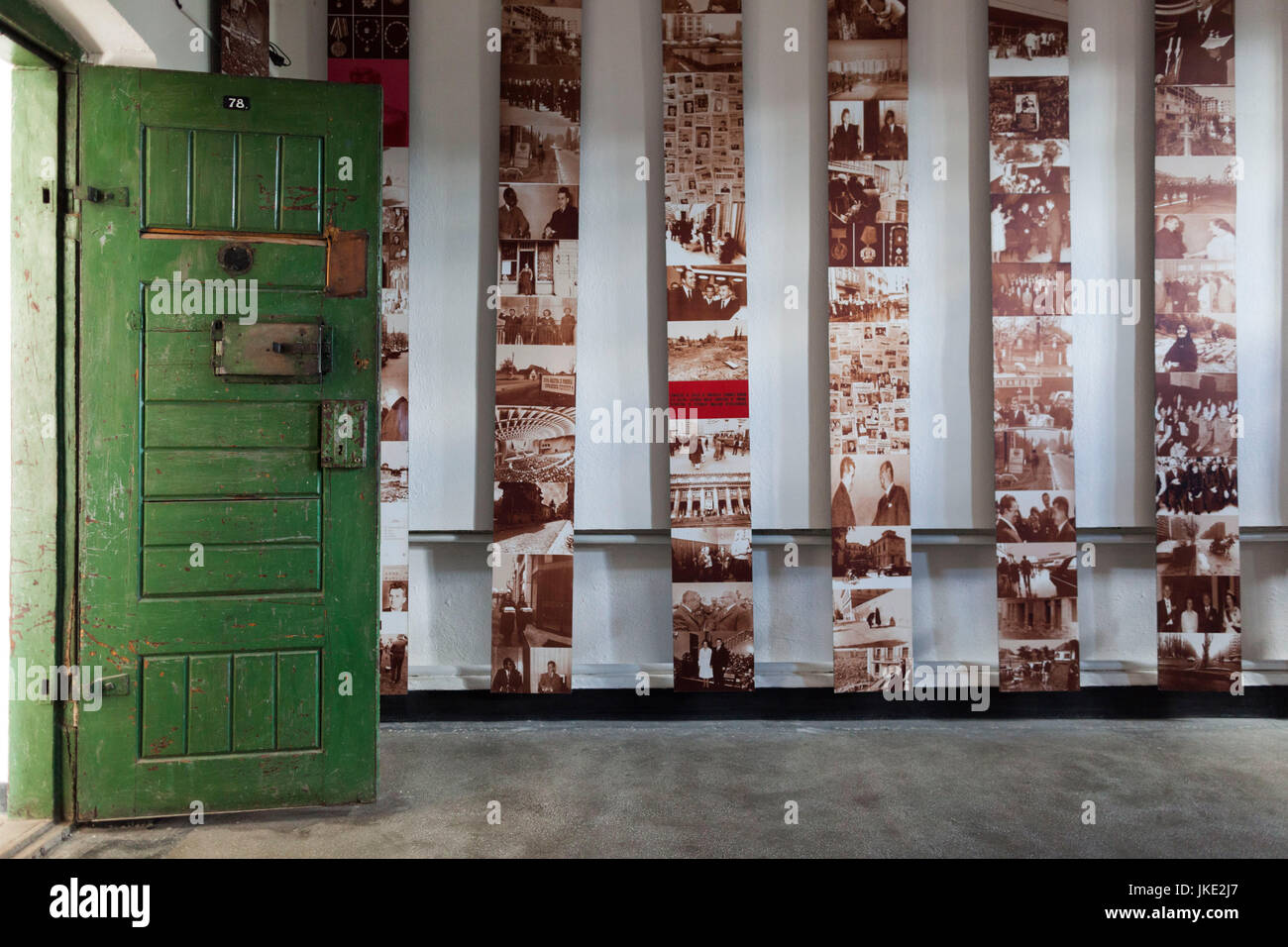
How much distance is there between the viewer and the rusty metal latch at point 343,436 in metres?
3.00

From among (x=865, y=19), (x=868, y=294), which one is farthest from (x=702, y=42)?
(x=868, y=294)

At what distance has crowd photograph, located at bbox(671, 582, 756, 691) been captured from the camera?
158 inches

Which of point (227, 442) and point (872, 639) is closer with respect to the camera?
point (227, 442)

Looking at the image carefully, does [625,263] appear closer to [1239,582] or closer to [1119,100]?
[1119,100]

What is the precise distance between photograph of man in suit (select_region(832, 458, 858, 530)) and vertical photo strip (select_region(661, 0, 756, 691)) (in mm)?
435

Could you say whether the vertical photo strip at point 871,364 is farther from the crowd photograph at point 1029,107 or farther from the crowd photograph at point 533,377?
the crowd photograph at point 533,377

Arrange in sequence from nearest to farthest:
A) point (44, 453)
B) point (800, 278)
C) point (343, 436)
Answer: point (44, 453), point (343, 436), point (800, 278)

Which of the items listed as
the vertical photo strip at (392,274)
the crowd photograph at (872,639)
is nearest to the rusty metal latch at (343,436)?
the vertical photo strip at (392,274)

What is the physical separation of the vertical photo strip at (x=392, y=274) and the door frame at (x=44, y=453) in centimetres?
134

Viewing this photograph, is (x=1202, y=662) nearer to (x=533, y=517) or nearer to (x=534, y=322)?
(x=533, y=517)

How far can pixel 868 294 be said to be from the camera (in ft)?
13.2

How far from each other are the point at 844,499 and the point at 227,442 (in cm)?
271

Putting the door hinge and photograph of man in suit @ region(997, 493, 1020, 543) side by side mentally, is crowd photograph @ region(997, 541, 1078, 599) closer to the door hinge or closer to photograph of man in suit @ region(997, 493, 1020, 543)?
photograph of man in suit @ region(997, 493, 1020, 543)

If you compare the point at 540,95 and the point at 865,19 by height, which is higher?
the point at 865,19
